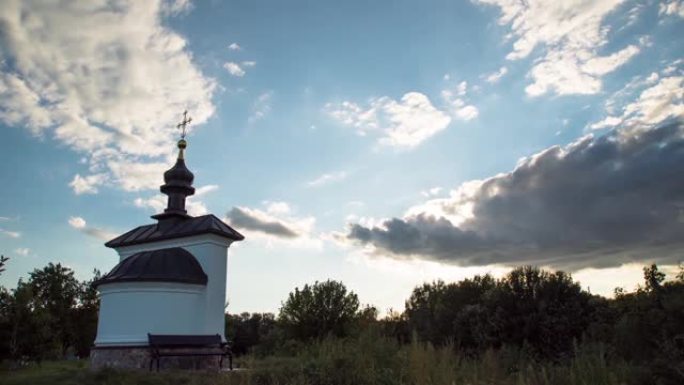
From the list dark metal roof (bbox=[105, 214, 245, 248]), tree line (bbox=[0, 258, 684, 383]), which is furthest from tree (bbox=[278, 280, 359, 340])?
dark metal roof (bbox=[105, 214, 245, 248])

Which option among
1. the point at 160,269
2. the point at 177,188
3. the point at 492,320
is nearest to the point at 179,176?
the point at 177,188

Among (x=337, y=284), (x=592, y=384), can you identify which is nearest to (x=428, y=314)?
(x=337, y=284)

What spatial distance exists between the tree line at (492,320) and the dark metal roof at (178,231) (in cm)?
624

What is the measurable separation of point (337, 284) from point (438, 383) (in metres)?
36.5

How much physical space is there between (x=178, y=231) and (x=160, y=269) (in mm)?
3680

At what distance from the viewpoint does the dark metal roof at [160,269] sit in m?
24.2

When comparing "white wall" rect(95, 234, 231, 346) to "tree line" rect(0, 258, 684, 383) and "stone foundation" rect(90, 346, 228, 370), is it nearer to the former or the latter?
"stone foundation" rect(90, 346, 228, 370)

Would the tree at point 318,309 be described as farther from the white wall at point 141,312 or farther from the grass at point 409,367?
the grass at point 409,367

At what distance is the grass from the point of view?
586 centimetres

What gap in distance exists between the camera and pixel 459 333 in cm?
2064

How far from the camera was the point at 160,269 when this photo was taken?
2486 centimetres

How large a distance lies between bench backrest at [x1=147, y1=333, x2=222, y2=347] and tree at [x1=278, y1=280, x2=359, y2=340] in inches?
626

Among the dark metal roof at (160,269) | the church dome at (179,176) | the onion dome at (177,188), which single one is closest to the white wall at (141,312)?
the dark metal roof at (160,269)

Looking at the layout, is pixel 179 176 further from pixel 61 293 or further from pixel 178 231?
pixel 61 293
